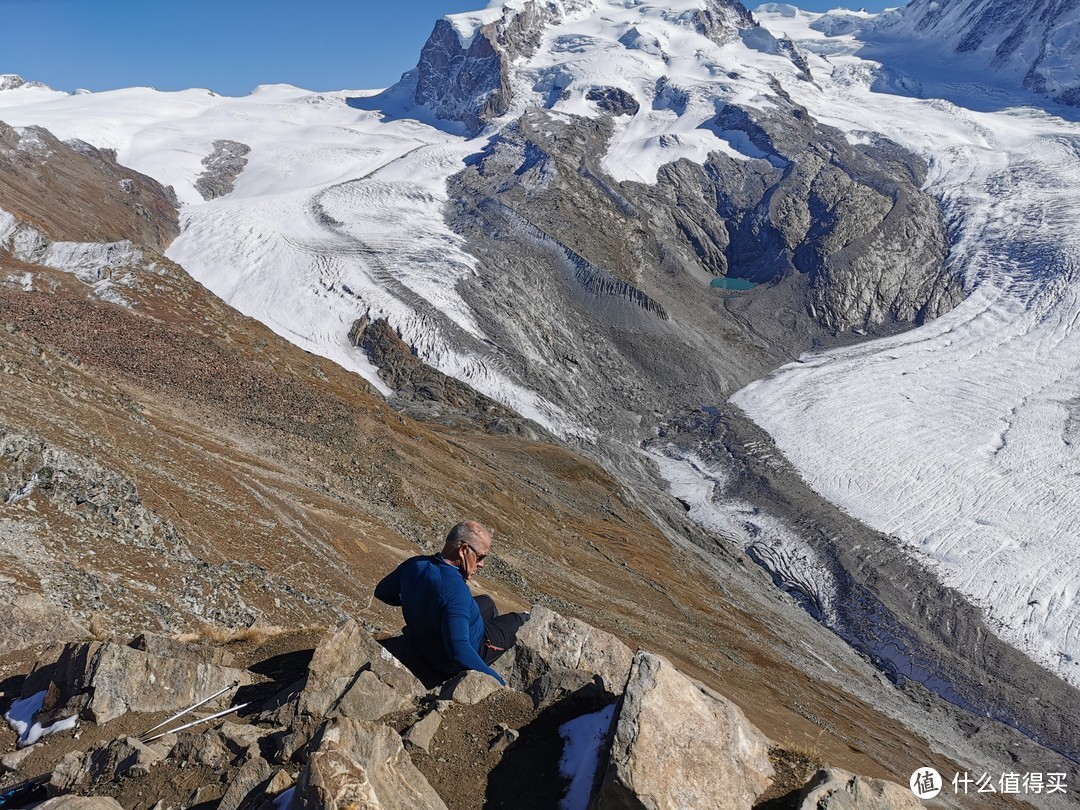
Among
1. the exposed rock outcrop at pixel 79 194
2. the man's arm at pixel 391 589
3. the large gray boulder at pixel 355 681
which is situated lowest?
→ the large gray boulder at pixel 355 681

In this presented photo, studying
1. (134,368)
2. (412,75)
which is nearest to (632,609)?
(134,368)

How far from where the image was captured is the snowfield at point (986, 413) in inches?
1430

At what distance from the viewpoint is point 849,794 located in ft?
16.9

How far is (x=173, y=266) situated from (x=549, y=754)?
2942 cm

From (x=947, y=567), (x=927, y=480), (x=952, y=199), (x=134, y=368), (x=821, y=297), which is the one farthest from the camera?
(x=952, y=199)

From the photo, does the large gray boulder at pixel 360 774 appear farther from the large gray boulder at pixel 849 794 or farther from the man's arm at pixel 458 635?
the large gray boulder at pixel 849 794

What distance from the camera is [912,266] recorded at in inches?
2744

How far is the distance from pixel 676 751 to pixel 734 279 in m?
78.3

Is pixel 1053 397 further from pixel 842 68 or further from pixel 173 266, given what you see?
pixel 842 68

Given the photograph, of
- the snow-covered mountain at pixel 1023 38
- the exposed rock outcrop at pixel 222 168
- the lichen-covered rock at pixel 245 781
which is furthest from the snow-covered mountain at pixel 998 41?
the lichen-covered rock at pixel 245 781

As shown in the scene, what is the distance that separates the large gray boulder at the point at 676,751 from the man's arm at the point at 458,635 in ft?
4.34

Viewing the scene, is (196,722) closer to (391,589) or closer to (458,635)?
(391,589)

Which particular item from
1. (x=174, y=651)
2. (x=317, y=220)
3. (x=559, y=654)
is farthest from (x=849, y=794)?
(x=317, y=220)

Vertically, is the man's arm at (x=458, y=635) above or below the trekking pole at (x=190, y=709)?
above
